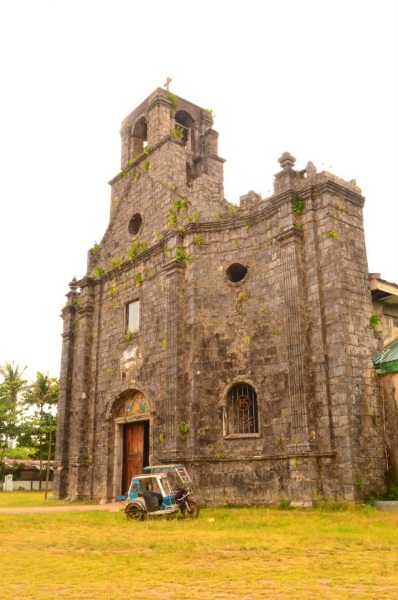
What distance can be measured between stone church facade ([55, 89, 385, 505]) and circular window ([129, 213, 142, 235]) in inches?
2.6

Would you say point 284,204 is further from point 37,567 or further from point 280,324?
point 37,567

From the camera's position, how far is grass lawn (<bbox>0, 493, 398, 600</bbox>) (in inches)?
221

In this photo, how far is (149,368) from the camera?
18.0 meters

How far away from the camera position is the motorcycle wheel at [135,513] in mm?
12430

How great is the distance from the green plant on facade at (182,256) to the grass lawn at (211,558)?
309 inches

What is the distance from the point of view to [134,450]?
18.9 meters

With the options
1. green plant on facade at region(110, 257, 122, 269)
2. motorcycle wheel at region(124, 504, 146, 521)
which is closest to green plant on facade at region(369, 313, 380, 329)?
motorcycle wheel at region(124, 504, 146, 521)

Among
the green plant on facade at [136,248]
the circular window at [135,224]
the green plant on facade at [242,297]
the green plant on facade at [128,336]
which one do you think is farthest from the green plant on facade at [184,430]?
the circular window at [135,224]

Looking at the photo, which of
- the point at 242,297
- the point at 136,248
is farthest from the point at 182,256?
the point at 136,248

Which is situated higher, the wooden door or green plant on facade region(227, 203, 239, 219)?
green plant on facade region(227, 203, 239, 219)

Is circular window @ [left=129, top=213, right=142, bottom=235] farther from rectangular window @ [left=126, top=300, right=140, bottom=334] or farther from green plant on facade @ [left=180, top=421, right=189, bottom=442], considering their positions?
green plant on facade @ [left=180, top=421, right=189, bottom=442]

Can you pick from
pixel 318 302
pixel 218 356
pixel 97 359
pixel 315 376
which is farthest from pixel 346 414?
pixel 97 359

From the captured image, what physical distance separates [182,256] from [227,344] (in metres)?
3.30

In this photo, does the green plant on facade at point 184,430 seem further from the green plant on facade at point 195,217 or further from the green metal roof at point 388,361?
the green plant on facade at point 195,217
